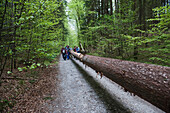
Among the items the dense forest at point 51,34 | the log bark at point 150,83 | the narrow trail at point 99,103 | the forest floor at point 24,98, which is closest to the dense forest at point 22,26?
the dense forest at point 51,34

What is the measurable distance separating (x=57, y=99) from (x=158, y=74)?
11.0ft

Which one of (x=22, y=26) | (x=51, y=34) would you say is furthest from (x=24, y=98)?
(x=51, y=34)

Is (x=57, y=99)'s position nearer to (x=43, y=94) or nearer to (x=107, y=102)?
(x=43, y=94)

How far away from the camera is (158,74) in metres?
1.96

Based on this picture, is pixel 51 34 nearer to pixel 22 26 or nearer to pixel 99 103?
pixel 22 26

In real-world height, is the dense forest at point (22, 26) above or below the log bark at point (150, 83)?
above

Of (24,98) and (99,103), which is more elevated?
(24,98)

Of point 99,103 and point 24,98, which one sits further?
point 24,98

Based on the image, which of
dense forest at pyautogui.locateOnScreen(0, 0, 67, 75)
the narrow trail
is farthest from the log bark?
dense forest at pyautogui.locateOnScreen(0, 0, 67, 75)

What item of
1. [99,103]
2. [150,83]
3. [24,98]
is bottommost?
[99,103]

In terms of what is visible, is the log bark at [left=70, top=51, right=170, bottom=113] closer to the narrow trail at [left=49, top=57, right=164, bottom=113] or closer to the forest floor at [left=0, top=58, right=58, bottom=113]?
the narrow trail at [left=49, top=57, right=164, bottom=113]

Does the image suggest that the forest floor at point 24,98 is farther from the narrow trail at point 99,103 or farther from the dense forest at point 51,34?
the dense forest at point 51,34

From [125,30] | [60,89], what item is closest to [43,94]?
[60,89]

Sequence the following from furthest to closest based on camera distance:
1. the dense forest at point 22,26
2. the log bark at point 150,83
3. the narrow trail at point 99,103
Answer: the narrow trail at point 99,103
the dense forest at point 22,26
the log bark at point 150,83
